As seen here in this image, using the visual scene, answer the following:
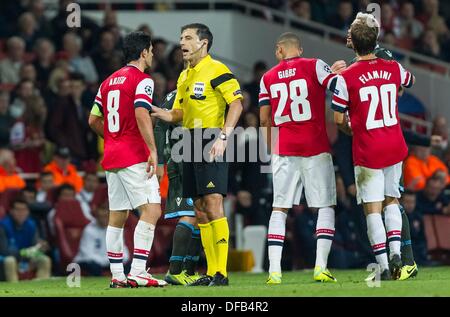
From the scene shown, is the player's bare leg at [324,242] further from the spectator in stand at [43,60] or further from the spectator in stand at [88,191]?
the spectator in stand at [43,60]

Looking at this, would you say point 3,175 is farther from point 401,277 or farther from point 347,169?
point 401,277

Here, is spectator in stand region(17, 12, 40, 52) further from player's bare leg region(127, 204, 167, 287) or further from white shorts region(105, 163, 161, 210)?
player's bare leg region(127, 204, 167, 287)

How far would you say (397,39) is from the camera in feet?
82.6

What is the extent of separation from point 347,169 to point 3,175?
4696mm

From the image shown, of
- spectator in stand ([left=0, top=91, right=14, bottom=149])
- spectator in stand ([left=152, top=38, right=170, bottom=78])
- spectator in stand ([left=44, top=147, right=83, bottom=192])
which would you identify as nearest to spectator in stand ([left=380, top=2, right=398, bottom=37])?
spectator in stand ([left=152, top=38, right=170, bottom=78])

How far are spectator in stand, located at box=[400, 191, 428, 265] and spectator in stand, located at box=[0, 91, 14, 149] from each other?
5.51 meters

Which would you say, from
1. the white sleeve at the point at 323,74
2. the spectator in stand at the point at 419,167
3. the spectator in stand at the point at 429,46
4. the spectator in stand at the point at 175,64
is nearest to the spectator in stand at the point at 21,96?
the spectator in stand at the point at 175,64

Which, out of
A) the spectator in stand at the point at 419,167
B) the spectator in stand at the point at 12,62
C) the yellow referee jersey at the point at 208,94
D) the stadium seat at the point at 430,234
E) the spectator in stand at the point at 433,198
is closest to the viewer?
the yellow referee jersey at the point at 208,94

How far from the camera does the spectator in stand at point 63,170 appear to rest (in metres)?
18.9

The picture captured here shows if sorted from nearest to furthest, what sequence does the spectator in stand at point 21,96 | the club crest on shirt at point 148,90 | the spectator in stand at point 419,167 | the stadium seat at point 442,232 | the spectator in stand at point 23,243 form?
the club crest on shirt at point 148,90
the spectator in stand at point 23,243
the stadium seat at point 442,232
the spectator in stand at point 419,167
the spectator in stand at point 21,96

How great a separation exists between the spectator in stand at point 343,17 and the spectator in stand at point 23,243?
8.83 metres

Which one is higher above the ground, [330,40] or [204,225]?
Answer: [330,40]

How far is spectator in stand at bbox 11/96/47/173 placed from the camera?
63.9 ft
